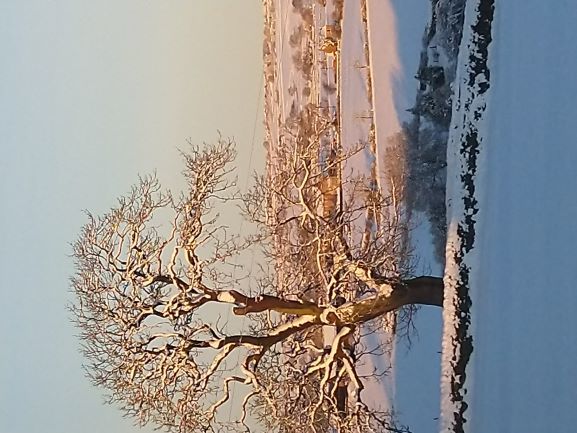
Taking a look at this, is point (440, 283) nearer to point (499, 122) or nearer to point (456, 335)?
point (456, 335)

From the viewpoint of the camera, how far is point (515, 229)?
151 inches

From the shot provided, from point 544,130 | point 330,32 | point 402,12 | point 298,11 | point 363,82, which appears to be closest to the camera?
point 544,130

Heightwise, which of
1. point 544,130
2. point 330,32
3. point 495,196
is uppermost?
point 330,32

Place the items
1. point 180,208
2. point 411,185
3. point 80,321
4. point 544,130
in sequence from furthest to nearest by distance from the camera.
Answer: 1. point 411,185
2. point 80,321
3. point 180,208
4. point 544,130

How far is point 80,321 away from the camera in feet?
18.5

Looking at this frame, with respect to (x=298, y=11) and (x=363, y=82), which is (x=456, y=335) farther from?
(x=298, y=11)

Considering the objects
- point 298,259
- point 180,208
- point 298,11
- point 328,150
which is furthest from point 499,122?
point 298,11

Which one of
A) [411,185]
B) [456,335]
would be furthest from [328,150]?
[456,335]

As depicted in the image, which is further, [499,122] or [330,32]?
[330,32]

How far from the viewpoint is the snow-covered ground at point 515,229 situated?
373 cm

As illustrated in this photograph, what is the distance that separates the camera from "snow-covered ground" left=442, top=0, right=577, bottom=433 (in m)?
3.73

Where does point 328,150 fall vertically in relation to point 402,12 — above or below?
below

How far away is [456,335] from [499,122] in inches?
44.1

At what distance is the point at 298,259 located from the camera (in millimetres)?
5367
